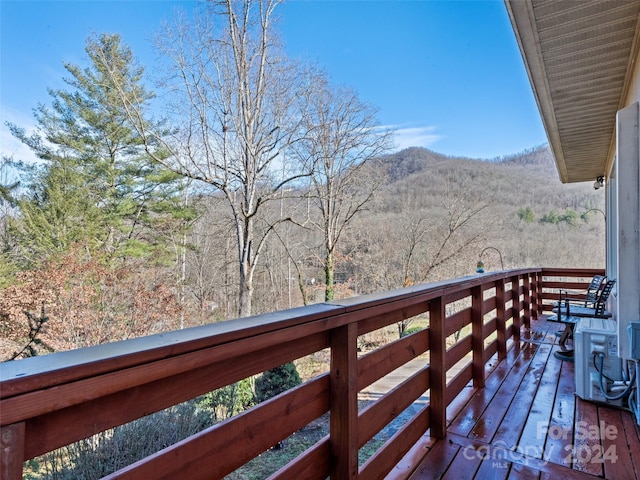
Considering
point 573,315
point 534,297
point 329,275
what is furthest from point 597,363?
point 329,275

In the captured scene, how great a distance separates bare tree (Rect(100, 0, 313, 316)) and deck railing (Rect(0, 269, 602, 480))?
355 inches

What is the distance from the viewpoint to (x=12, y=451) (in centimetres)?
51

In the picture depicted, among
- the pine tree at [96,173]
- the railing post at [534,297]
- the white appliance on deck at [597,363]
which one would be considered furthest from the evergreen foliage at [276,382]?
the pine tree at [96,173]

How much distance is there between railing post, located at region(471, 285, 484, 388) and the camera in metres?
2.71

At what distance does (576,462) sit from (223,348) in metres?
2.04

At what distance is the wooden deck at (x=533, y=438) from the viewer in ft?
5.66

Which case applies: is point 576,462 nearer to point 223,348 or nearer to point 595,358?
point 595,358

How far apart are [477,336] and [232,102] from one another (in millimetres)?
9453

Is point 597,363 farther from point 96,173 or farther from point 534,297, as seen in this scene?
point 96,173

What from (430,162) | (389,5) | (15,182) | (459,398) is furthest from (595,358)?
(430,162)

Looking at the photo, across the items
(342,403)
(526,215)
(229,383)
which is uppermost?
(526,215)

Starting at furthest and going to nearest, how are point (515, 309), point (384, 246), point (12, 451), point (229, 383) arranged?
1. point (384, 246)
2. point (515, 309)
3. point (229, 383)
4. point (12, 451)

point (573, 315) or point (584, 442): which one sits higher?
point (573, 315)

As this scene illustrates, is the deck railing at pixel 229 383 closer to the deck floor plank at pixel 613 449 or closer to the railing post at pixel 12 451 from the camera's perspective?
the railing post at pixel 12 451
